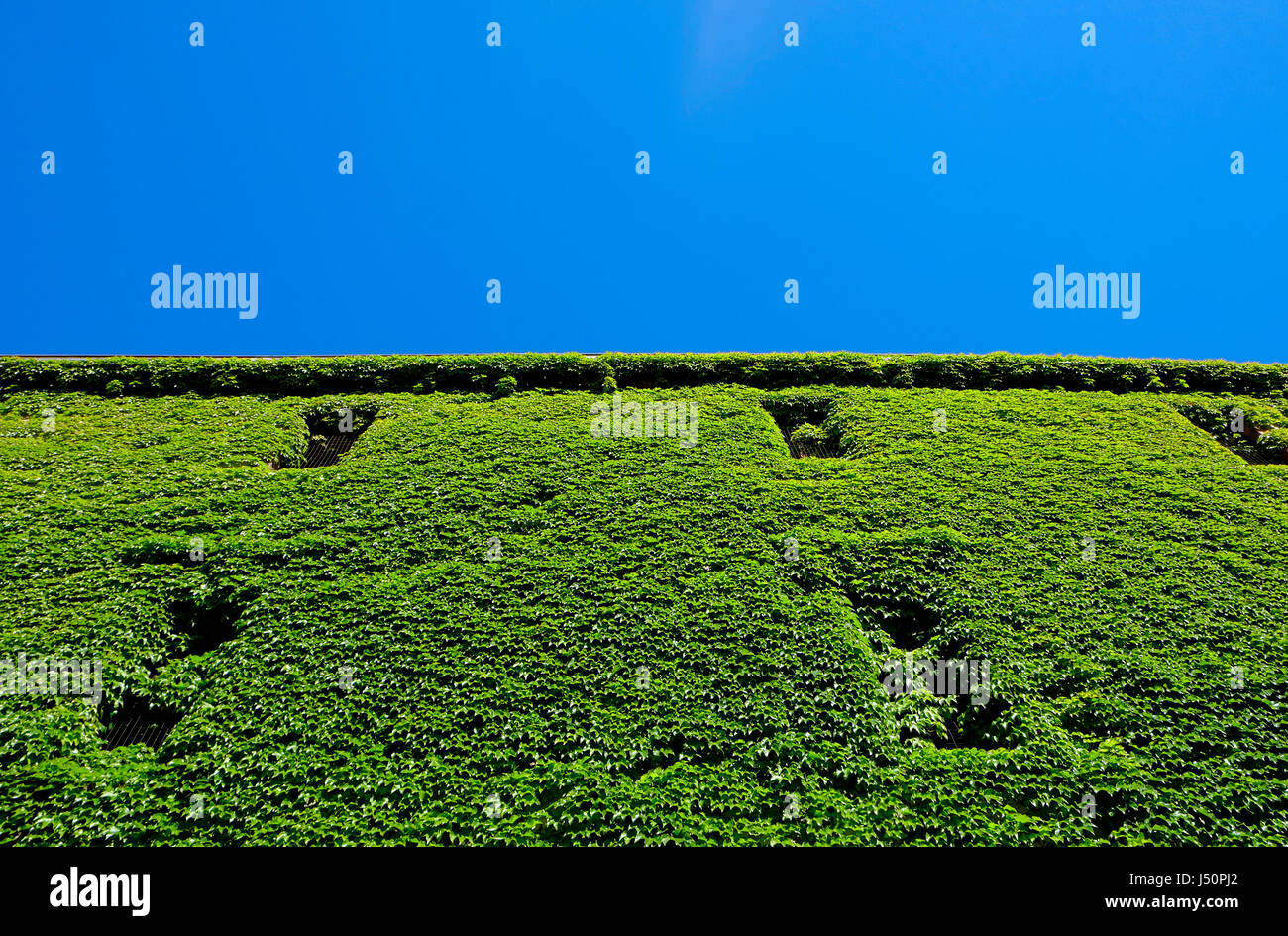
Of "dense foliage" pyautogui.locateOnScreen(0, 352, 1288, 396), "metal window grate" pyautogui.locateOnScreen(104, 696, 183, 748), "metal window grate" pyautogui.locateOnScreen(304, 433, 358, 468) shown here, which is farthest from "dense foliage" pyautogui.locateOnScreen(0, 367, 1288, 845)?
"dense foliage" pyautogui.locateOnScreen(0, 352, 1288, 396)

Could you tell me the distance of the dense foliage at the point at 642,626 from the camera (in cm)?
721

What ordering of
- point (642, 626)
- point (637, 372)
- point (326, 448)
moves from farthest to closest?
point (637, 372) < point (326, 448) < point (642, 626)

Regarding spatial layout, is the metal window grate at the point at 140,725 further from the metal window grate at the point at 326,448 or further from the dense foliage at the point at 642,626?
the metal window grate at the point at 326,448

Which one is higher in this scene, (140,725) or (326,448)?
(326,448)

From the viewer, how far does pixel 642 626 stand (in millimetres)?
9438

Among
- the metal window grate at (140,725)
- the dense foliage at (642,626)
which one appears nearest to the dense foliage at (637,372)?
the dense foliage at (642,626)

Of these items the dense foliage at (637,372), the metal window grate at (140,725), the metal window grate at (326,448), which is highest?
the dense foliage at (637,372)

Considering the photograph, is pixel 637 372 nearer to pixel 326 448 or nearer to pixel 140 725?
pixel 326 448

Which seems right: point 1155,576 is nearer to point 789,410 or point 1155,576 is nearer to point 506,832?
point 789,410

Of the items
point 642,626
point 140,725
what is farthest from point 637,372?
point 140,725

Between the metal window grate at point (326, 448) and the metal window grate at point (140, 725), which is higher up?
the metal window grate at point (326, 448)

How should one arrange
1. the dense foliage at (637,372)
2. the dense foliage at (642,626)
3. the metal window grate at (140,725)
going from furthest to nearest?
the dense foliage at (637,372) → the metal window grate at (140,725) → the dense foliage at (642,626)

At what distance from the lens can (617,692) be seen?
27.8ft
